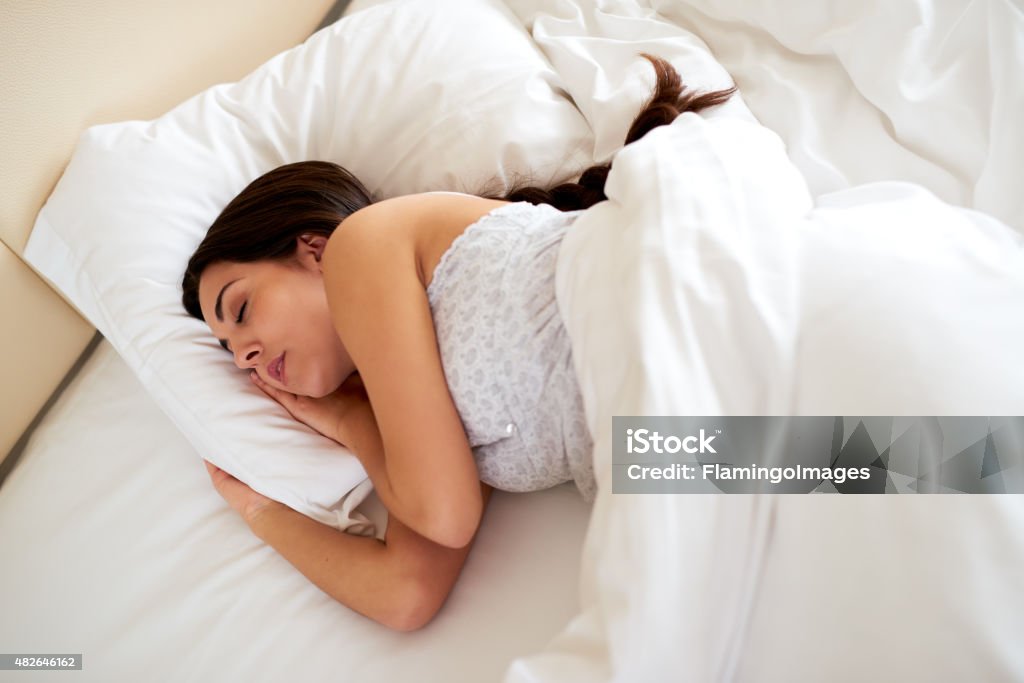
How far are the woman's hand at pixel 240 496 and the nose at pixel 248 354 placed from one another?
18 centimetres

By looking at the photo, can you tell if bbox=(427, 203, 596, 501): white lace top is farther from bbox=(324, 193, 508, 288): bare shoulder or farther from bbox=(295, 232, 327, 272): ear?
bbox=(295, 232, 327, 272): ear

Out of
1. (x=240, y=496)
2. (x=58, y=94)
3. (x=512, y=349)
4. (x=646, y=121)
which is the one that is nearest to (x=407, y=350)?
(x=512, y=349)

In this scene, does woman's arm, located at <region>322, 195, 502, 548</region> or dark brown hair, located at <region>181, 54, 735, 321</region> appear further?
dark brown hair, located at <region>181, 54, 735, 321</region>

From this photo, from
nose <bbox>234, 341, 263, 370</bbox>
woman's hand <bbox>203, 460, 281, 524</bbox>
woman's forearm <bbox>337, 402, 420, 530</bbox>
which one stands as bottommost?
woman's hand <bbox>203, 460, 281, 524</bbox>

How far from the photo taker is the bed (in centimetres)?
62

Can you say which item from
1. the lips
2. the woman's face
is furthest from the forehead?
the lips

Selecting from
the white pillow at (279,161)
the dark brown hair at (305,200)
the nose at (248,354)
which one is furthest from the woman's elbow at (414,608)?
the dark brown hair at (305,200)

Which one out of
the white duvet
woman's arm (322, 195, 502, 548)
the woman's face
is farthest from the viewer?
the woman's face

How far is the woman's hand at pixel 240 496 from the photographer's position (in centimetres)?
104

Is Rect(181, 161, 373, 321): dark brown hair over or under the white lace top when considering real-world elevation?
over

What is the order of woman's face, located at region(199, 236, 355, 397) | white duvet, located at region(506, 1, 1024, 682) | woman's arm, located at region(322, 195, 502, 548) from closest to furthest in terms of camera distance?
1. white duvet, located at region(506, 1, 1024, 682)
2. woman's arm, located at region(322, 195, 502, 548)
3. woman's face, located at region(199, 236, 355, 397)

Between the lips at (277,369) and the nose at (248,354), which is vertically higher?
the nose at (248,354)

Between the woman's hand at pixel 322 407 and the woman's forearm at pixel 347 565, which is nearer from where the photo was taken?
the woman's forearm at pixel 347 565

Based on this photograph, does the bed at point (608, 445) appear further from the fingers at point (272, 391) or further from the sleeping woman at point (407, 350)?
the fingers at point (272, 391)
